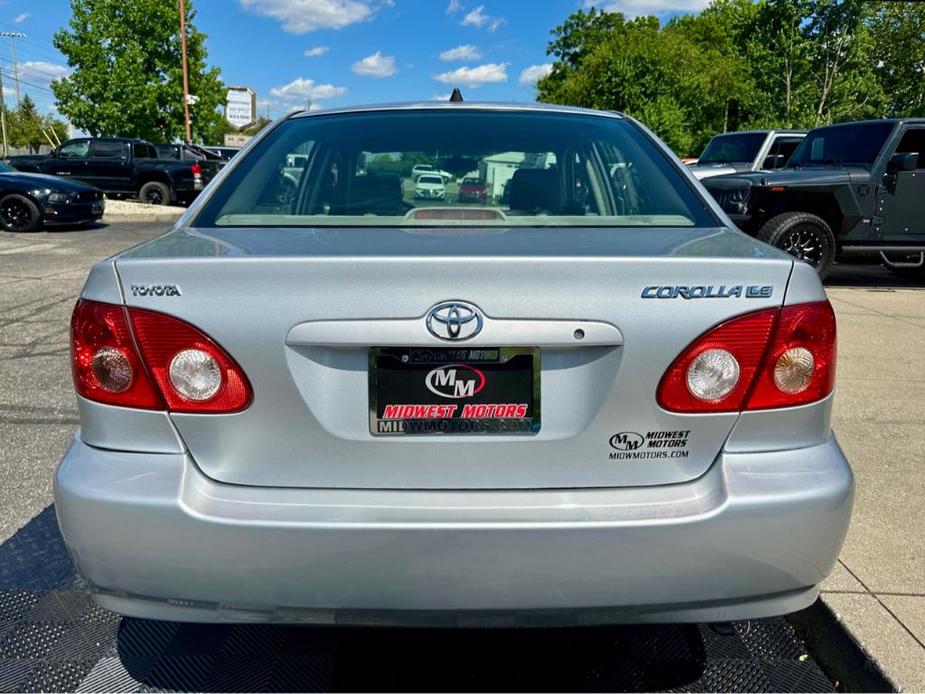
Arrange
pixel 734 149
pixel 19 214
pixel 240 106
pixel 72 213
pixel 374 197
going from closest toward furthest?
pixel 374 197 < pixel 734 149 < pixel 19 214 < pixel 72 213 < pixel 240 106

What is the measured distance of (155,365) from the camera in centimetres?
186

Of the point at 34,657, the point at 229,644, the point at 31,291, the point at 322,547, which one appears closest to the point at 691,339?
the point at 322,547

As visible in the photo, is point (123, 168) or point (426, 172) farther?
point (123, 168)

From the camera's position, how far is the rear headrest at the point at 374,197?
265cm

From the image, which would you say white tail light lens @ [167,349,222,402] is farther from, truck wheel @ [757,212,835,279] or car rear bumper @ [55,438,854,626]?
truck wheel @ [757,212,835,279]

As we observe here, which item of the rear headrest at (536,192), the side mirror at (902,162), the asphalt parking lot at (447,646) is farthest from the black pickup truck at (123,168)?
the rear headrest at (536,192)

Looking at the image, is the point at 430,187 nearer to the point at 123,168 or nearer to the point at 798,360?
the point at 798,360

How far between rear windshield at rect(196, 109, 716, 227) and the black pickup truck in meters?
19.6

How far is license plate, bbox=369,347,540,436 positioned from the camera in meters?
1.81

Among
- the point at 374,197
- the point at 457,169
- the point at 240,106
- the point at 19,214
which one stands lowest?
the point at 19,214

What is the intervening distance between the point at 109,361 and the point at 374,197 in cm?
111

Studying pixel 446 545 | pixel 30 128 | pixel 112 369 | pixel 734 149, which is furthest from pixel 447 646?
pixel 30 128

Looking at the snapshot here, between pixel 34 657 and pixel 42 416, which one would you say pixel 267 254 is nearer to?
pixel 34 657

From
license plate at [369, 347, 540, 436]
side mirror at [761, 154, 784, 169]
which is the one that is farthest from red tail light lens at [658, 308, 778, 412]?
side mirror at [761, 154, 784, 169]
